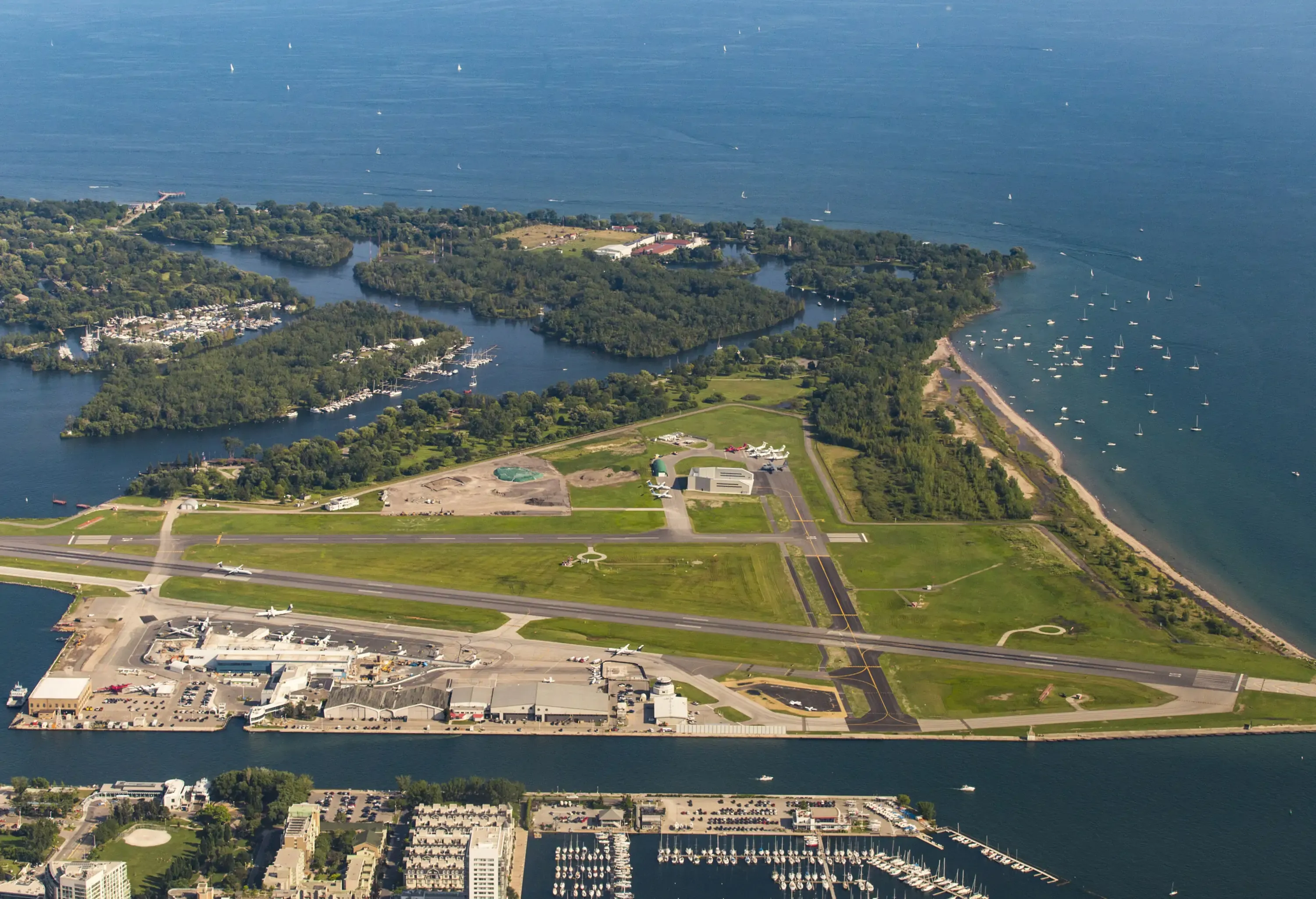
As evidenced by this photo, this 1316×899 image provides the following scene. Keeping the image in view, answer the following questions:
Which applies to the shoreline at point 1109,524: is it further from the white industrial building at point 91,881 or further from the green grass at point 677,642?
the white industrial building at point 91,881

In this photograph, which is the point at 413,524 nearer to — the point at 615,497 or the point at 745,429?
the point at 615,497

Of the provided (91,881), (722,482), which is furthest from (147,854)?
(722,482)

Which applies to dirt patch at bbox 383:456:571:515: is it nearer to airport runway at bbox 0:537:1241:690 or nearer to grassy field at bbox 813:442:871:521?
airport runway at bbox 0:537:1241:690

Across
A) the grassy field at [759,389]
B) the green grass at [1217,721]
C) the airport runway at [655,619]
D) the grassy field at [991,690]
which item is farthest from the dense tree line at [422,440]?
the green grass at [1217,721]

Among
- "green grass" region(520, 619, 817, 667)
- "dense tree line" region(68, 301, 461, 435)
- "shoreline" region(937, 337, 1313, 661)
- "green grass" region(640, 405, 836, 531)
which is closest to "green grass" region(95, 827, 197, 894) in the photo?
"green grass" region(520, 619, 817, 667)

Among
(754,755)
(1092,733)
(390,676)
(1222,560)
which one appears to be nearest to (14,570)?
(390,676)

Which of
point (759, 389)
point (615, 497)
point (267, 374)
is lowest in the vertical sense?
point (759, 389)
